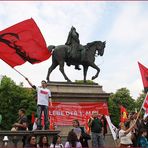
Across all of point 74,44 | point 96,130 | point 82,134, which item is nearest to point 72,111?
point 74,44

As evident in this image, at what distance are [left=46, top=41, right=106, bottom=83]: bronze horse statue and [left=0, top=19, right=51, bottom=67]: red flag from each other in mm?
5619

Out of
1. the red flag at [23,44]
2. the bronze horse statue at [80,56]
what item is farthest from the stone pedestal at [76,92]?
the red flag at [23,44]

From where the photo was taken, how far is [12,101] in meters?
57.8

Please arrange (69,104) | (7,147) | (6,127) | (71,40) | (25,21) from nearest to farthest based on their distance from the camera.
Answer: (7,147) < (25,21) < (69,104) < (71,40) < (6,127)

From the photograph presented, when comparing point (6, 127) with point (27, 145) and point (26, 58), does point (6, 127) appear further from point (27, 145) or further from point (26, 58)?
point (27, 145)

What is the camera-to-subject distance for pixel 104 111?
2408 centimetres

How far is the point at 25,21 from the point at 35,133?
607 centimetres

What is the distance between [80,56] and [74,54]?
45 cm

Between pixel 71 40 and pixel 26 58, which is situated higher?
Result: pixel 71 40

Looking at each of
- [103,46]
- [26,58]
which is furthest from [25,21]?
[103,46]

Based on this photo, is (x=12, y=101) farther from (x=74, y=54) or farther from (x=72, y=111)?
(x=72, y=111)

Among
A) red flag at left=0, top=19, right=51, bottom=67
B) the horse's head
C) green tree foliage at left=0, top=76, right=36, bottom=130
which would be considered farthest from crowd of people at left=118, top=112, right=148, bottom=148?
green tree foliage at left=0, top=76, right=36, bottom=130

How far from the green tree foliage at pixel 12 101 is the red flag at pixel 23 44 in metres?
36.9

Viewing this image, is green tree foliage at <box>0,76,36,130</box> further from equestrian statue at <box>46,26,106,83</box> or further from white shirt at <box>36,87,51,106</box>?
white shirt at <box>36,87,51,106</box>
